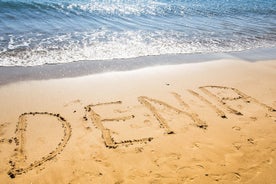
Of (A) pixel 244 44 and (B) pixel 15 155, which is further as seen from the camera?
(A) pixel 244 44

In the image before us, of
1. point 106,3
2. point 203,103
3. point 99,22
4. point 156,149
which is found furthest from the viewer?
point 106,3

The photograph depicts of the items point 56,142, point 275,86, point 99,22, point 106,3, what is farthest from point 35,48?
point 106,3

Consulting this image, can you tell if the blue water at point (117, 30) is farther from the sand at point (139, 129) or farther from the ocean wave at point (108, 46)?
the sand at point (139, 129)

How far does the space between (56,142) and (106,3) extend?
14271 millimetres

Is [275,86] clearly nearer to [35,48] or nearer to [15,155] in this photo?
[15,155]

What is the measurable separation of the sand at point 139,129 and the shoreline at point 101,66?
400 millimetres

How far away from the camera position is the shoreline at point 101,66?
759 centimetres

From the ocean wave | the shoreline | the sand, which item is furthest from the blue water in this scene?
the sand

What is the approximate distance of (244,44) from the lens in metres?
11.9

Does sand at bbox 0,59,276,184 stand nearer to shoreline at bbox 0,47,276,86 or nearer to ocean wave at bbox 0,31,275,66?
shoreline at bbox 0,47,276,86

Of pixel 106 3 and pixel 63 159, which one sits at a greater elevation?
pixel 106 3

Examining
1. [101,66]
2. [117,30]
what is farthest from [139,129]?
[117,30]

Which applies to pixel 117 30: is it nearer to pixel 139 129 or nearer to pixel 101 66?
pixel 101 66

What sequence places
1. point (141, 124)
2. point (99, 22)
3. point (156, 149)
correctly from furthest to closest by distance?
point (99, 22) → point (141, 124) → point (156, 149)
